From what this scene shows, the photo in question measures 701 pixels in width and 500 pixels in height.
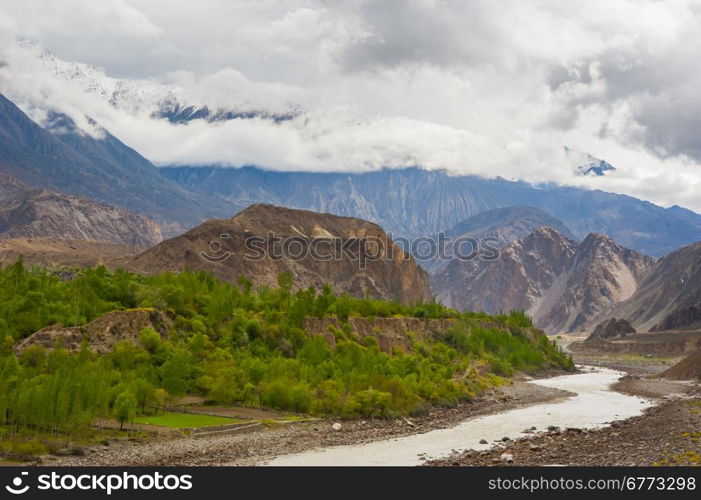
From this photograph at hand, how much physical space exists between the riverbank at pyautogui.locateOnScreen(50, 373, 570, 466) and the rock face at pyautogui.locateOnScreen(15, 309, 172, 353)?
22.2m

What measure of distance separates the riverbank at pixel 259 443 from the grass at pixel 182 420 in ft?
12.1

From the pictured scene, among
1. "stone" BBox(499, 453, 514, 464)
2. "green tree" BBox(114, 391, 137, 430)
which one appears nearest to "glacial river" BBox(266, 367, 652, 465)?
"stone" BBox(499, 453, 514, 464)

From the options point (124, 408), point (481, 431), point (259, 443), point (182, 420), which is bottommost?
point (481, 431)

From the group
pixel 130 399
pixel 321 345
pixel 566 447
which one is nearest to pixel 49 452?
pixel 130 399

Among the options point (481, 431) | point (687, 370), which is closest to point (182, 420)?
point (481, 431)

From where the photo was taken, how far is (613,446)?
48.8m

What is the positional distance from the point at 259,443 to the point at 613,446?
2450cm

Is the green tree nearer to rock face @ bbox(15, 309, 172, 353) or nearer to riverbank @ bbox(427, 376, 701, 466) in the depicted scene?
rock face @ bbox(15, 309, 172, 353)

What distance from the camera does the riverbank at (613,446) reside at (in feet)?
139

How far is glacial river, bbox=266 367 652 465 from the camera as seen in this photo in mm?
48188
